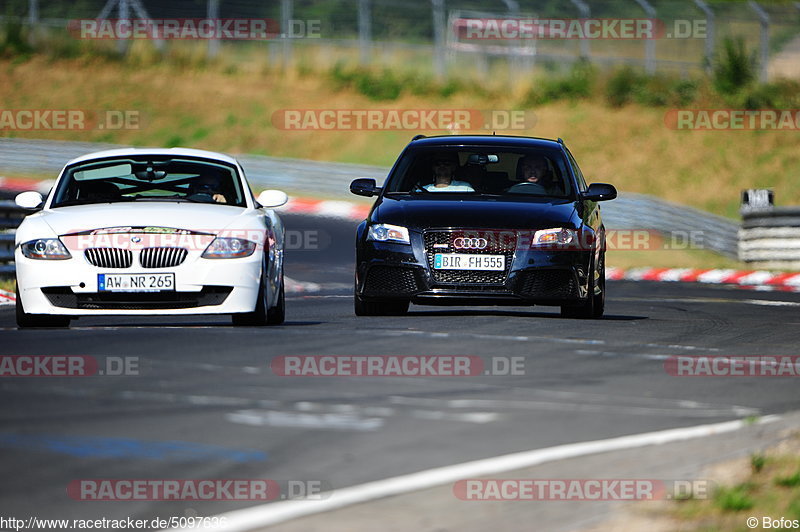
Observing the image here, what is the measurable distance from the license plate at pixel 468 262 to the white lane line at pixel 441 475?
536 cm

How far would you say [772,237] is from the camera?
25578mm

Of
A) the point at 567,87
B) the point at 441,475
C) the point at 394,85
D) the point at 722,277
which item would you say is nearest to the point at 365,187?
the point at 441,475

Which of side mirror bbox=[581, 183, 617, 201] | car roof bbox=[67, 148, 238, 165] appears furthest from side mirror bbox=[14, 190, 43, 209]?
side mirror bbox=[581, 183, 617, 201]

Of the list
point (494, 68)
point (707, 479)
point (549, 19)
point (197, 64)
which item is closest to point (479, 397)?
point (707, 479)

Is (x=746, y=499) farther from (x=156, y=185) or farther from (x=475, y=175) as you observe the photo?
(x=475, y=175)

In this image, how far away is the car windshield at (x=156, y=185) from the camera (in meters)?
12.6

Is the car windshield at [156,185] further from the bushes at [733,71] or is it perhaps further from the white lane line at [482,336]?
the bushes at [733,71]

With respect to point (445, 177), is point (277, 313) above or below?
below

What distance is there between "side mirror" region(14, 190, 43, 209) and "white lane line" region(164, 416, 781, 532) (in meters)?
6.66

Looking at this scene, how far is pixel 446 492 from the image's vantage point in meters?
5.68

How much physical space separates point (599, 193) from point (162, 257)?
13.8 ft

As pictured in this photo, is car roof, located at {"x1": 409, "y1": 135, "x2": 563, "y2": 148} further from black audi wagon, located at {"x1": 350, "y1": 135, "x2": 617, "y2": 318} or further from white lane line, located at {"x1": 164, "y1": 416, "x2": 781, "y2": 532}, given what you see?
white lane line, located at {"x1": 164, "y1": 416, "x2": 781, "y2": 532}

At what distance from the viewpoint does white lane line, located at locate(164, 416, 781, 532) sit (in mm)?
5234

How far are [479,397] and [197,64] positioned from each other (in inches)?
1720
